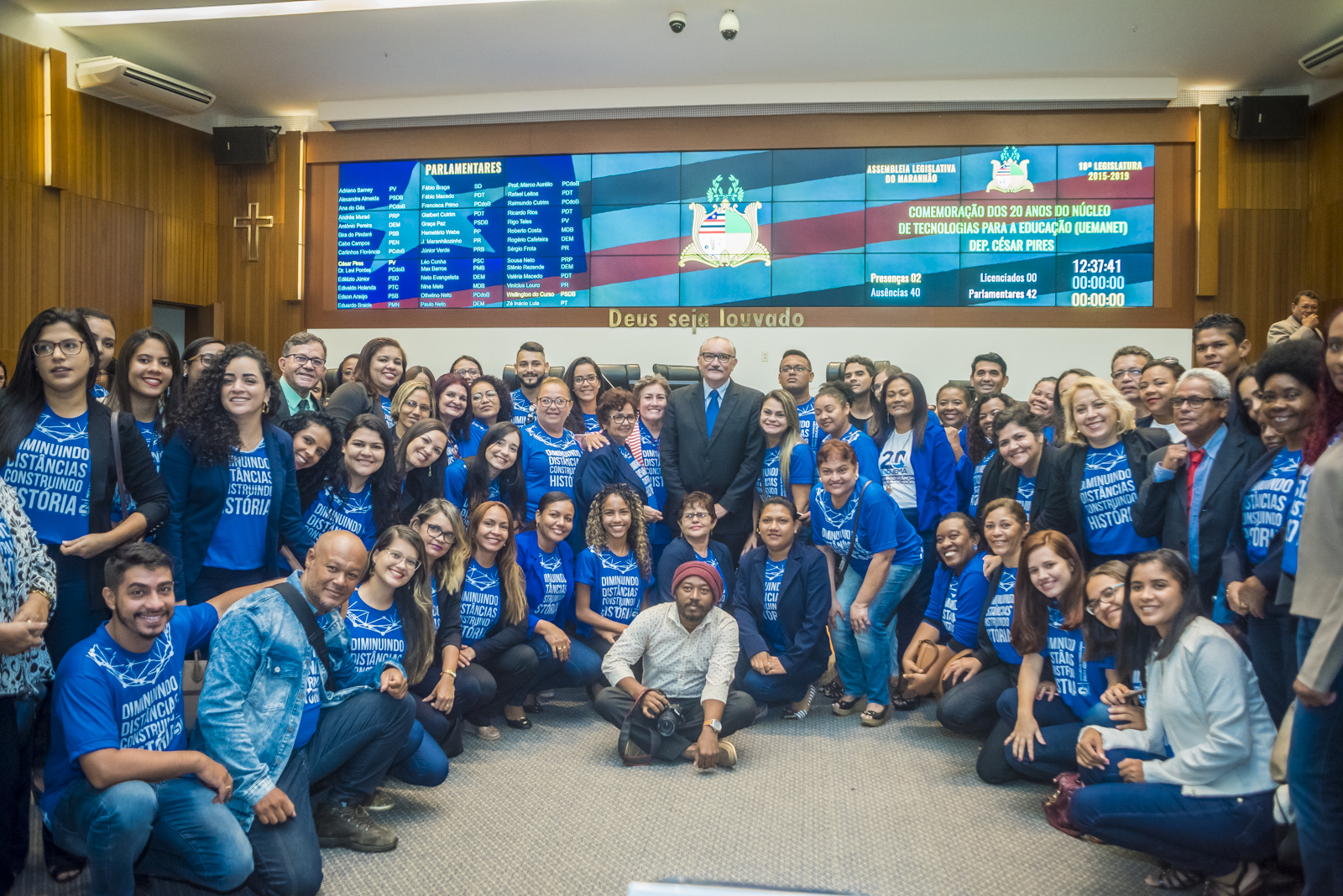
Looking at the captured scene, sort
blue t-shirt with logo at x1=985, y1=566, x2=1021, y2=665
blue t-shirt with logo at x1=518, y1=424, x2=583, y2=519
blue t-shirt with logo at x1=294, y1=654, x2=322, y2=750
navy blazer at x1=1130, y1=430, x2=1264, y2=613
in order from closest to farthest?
blue t-shirt with logo at x1=294, y1=654, x2=322, y2=750
navy blazer at x1=1130, y1=430, x2=1264, y2=613
blue t-shirt with logo at x1=985, y1=566, x2=1021, y2=665
blue t-shirt with logo at x1=518, y1=424, x2=583, y2=519

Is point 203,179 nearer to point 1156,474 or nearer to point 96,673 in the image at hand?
point 96,673

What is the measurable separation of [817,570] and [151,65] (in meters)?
8.07

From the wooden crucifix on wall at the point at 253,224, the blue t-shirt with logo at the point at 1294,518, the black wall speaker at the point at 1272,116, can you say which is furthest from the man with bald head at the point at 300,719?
the black wall speaker at the point at 1272,116

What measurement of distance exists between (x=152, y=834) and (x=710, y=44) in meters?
6.97

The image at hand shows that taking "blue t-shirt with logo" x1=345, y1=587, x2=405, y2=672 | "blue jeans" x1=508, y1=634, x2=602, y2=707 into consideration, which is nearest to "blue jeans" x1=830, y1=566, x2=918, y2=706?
"blue jeans" x1=508, y1=634, x2=602, y2=707

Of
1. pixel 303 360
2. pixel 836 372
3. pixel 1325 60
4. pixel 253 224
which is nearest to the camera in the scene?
pixel 303 360

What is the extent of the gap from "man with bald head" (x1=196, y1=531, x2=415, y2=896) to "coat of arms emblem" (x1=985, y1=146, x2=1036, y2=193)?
7203mm

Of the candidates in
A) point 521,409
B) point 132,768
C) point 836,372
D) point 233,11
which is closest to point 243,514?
point 132,768

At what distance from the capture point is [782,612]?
13.0 ft

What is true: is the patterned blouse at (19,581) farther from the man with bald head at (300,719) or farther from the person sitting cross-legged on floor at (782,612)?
the person sitting cross-legged on floor at (782,612)

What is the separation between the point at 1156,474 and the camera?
3.11 m

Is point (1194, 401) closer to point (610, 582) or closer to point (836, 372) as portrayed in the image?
point (610, 582)

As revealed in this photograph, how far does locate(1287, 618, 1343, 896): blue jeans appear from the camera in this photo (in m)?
1.78

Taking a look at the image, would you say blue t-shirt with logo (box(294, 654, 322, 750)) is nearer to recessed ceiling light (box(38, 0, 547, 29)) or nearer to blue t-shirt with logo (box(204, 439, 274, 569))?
blue t-shirt with logo (box(204, 439, 274, 569))
